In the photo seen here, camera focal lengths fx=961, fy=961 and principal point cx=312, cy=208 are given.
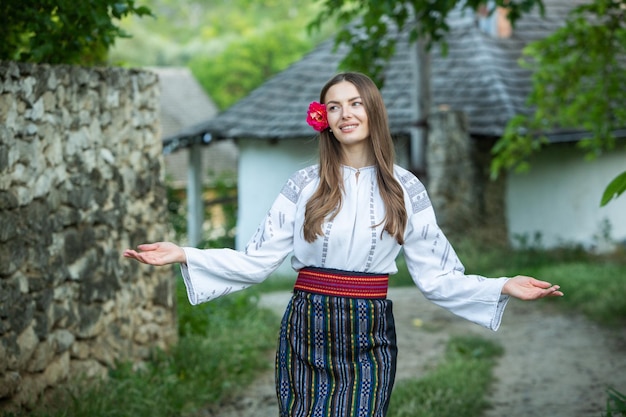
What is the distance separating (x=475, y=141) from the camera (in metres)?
13.7

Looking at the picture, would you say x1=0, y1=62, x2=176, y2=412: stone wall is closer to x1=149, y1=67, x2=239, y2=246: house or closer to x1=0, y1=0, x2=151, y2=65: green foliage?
x1=0, y1=0, x2=151, y2=65: green foliage

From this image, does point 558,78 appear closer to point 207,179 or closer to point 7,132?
point 7,132

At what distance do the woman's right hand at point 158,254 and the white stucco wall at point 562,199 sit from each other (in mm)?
11184

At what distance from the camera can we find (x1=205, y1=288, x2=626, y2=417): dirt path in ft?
19.3

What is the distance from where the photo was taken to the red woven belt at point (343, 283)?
3533 millimetres

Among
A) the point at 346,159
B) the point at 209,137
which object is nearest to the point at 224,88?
the point at 209,137

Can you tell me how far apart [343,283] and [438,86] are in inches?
453

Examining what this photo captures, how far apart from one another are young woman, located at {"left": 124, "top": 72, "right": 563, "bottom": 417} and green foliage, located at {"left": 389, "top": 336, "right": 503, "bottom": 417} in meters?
1.80

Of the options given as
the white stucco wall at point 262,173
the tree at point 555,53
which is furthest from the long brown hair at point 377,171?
the white stucco wall at point 262,173

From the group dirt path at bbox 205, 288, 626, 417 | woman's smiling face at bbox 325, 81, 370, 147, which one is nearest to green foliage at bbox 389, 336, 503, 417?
dirt path at bbox 205, 288, 626, 417

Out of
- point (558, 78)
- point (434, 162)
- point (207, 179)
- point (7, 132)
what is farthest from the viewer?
point (207, 179)

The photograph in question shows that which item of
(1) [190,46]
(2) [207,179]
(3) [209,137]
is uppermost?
(1) [190,46]

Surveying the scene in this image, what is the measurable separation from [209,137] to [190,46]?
929 inches

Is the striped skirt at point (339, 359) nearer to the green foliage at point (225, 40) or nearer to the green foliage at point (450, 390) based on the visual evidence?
the green foliage at point (450, 390)
